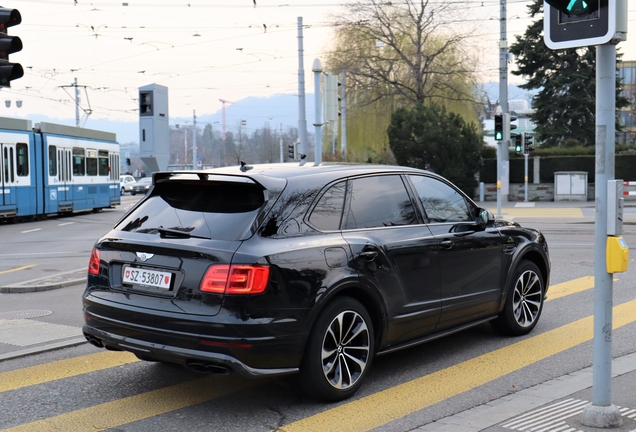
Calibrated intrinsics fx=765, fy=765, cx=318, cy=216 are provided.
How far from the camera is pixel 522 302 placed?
7246mm

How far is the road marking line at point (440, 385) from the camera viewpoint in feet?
15.9

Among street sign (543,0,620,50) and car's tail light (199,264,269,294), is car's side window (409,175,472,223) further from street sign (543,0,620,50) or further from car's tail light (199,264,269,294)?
street sign (543,0,620,50)

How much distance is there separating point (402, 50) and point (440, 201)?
3530 centimetres

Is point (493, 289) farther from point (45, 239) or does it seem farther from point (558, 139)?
point (558, 139)

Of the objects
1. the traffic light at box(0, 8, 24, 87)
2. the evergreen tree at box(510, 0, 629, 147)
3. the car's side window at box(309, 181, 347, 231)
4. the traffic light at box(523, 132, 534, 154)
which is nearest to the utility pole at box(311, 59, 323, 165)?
the traffic light at box(523, 132, 534, 154)

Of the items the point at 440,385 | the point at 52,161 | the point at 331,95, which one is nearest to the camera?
the point at 440,385

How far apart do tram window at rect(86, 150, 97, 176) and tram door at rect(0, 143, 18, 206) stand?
5614 millimetres

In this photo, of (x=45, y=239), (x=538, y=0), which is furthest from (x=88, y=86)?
(x=45, y=239)

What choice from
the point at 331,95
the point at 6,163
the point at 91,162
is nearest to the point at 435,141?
the point at 331,95

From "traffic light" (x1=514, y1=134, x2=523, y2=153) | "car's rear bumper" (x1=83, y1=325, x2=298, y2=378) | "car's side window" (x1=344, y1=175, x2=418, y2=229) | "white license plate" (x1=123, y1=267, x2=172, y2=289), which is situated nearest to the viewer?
"car's rear bumper" (x1=83, y1=325, x2=298, y2=378)

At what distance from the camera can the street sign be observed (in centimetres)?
419

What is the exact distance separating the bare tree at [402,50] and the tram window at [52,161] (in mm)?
17392

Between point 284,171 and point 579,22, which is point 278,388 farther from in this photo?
point 579,22

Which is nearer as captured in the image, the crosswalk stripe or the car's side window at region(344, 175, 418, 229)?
→ the car's side window at region(344, 175, 418, 229)
